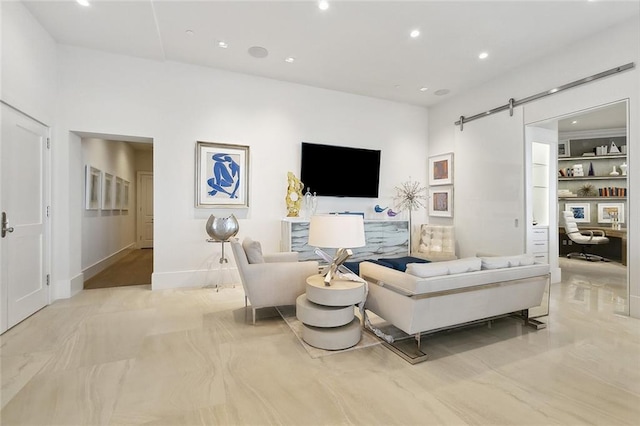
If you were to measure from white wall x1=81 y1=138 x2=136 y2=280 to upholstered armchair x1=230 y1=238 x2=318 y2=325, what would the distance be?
3.26 meters

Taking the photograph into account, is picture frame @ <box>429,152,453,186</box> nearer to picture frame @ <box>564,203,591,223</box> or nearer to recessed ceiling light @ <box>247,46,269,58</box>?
recessed ceiling light @ <box>247,46,269,58</box>

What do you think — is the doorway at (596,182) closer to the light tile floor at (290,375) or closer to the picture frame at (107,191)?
the light tile floor at (290,375)

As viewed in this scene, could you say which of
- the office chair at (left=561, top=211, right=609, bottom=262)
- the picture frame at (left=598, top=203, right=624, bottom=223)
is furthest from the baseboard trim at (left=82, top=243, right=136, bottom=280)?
the picture frame at (left=598, top=203, right=624, bottom=223)

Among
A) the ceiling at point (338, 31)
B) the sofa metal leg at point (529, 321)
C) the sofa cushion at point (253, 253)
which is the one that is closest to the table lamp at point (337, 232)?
the sofa cushion at point (253, 253)

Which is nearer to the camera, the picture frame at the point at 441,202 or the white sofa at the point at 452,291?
the white sofa at the point at 452,291

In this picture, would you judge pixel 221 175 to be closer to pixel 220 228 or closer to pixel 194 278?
pixel 220 228

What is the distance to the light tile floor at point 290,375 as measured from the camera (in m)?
1.73

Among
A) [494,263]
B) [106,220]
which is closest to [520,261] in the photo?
[494,263]

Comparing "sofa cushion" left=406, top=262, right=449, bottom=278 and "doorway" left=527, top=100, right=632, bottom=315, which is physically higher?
"doorway" left=527, top=100, right=632, bottom=315

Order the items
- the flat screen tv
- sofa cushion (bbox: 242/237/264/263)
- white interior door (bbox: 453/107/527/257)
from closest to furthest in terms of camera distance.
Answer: sofa cushion (bbox: 242/237/264/263), white interior door (bbox: 453/107/527/257), the flat screen tv

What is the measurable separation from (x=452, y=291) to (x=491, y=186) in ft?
11.4

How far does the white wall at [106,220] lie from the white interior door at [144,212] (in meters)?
0.36

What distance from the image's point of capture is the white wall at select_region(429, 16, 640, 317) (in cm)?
338

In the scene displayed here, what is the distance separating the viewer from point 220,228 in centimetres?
425
